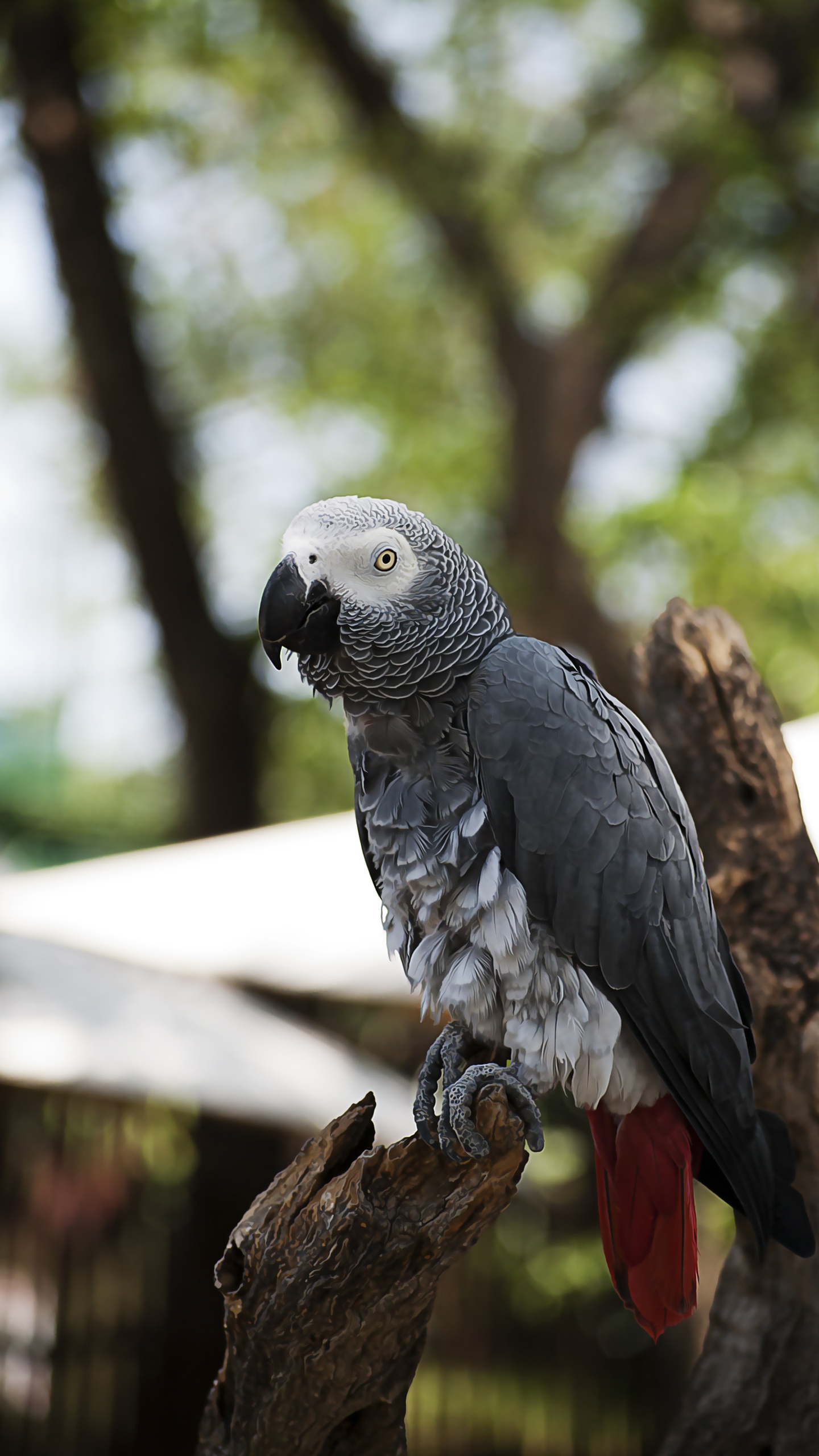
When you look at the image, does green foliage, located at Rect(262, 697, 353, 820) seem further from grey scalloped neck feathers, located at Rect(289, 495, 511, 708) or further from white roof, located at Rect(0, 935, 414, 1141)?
grey scalloped neck feathers, located at Rect(289, 495, 511, 708)

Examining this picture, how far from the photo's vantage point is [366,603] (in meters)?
1.48

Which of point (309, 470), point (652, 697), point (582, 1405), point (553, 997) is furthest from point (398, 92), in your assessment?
point (582, 1405)

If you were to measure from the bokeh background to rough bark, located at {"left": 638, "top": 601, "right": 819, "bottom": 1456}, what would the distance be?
2113 mm

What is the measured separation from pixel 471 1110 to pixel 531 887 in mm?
315

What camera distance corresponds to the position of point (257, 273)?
7.39 metres

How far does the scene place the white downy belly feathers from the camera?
1.51m

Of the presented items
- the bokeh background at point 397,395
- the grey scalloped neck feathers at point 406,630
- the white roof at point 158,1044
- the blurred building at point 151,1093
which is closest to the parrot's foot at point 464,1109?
the grey scalloped neck feathers at point 406,630

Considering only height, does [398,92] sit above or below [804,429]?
above

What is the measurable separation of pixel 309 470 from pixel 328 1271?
6.71 m

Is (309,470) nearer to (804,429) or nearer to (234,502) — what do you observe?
(234,502)

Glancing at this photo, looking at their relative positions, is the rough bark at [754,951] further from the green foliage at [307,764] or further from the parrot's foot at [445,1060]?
the green foliage at [307,764]

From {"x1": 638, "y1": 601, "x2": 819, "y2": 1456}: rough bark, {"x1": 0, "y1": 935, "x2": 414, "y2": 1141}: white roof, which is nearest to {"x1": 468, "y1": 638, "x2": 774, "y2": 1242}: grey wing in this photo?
{"x1": 638, "y1": 601, "x2": 819, "y2": 1456}: rough bark

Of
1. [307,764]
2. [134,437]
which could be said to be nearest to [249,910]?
[134,437]

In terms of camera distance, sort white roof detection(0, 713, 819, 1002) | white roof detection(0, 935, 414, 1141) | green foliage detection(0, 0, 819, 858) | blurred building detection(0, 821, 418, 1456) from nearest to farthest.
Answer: white roof detection(0, 935, 414, 1141)
blurred building detection(0, 821, 418, 1456)
white roof detection(0, 713, 819, 1002)
green foliage detection(0, 0, 819, 858)
